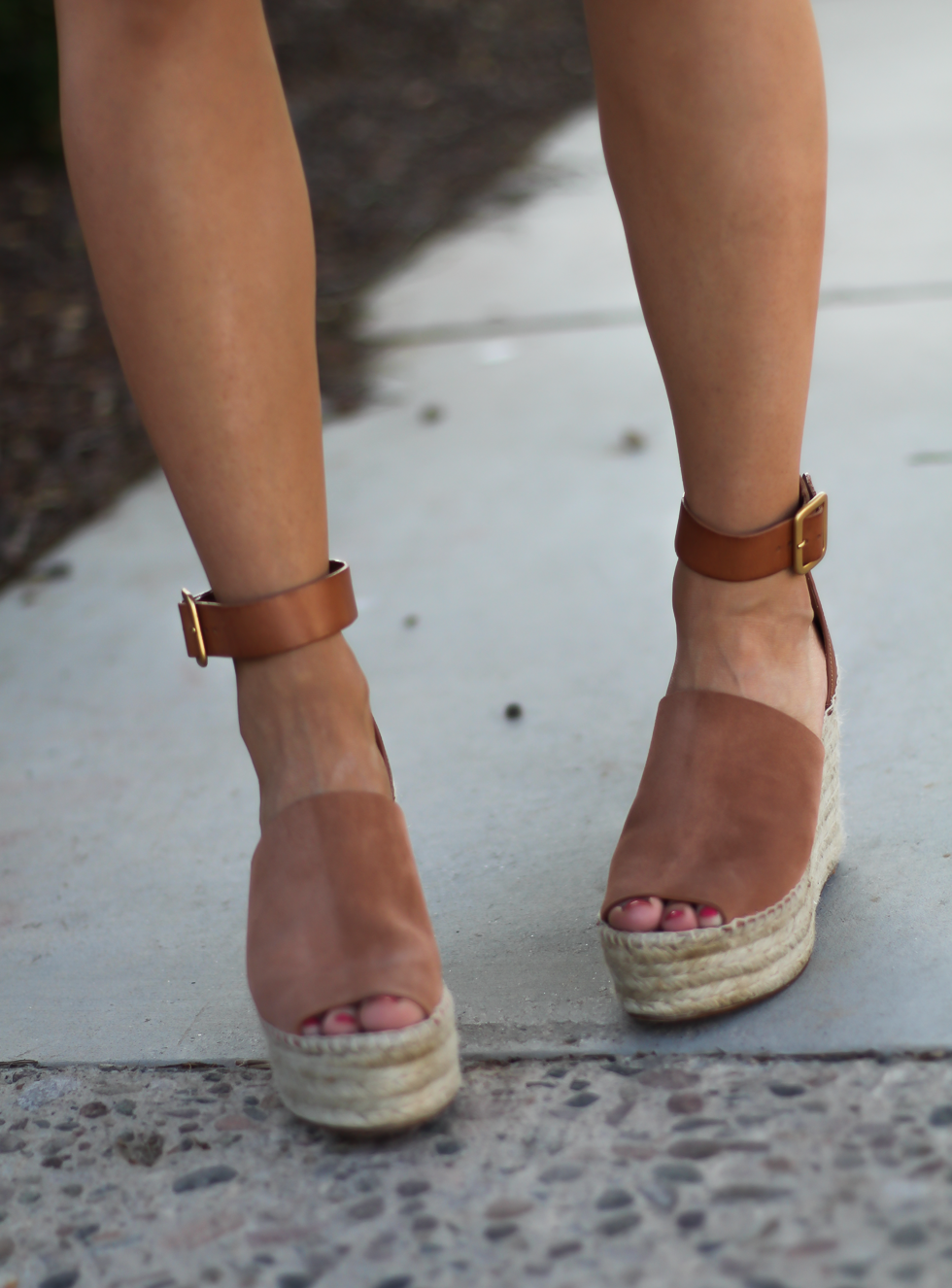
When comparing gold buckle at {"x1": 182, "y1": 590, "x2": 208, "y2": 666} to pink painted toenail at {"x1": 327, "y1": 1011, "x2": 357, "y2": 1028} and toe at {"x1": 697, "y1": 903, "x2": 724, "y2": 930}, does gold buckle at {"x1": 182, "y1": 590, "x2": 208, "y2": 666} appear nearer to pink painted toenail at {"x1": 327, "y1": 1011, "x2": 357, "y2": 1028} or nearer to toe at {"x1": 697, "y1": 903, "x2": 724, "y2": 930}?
pink painted toenail at {"x1": 327, "y1": 1011, "x2": 357, "y2": 1028}

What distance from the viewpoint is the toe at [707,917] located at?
845 mm

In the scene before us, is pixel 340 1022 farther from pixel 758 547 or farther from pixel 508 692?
pixel 508 692

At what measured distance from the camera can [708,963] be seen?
85 cm

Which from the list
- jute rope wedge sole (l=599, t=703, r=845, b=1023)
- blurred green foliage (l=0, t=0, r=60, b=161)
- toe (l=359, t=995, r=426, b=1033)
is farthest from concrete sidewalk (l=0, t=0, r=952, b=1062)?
blurred green foliage (l=0, t=0, r=60, b=161)

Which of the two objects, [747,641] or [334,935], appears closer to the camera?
[334,935]

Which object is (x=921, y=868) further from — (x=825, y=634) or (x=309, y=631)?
(x=309, y=631)

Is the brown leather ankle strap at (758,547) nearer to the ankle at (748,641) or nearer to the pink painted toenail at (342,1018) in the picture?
the ankle at (748,641)

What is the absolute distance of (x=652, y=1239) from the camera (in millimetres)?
699

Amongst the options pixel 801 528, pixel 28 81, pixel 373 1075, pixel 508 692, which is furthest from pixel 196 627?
pixel 28 81

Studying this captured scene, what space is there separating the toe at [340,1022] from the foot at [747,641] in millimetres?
341

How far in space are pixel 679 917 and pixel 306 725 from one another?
289 millimetres

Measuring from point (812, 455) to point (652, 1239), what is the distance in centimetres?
140

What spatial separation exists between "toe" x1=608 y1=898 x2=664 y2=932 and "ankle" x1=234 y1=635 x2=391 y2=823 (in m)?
0.19

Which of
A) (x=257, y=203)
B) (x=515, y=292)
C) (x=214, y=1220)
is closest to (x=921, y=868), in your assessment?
(x=214, y=1220)
